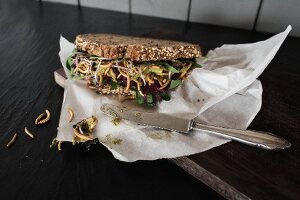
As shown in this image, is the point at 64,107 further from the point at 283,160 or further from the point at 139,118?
the point at 283,160

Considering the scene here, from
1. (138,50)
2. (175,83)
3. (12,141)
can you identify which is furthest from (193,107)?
(12,141)

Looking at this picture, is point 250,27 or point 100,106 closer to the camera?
point 100,106

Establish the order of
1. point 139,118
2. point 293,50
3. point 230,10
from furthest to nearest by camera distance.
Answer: point 230,10 < point 293,50 < point 139,118

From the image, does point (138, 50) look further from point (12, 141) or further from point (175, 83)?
point (12, 141)

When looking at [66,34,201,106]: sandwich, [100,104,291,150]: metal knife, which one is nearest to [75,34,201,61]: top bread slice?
[66,34,201,106]: sandwich

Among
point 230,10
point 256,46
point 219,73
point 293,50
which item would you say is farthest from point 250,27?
point 219,73
